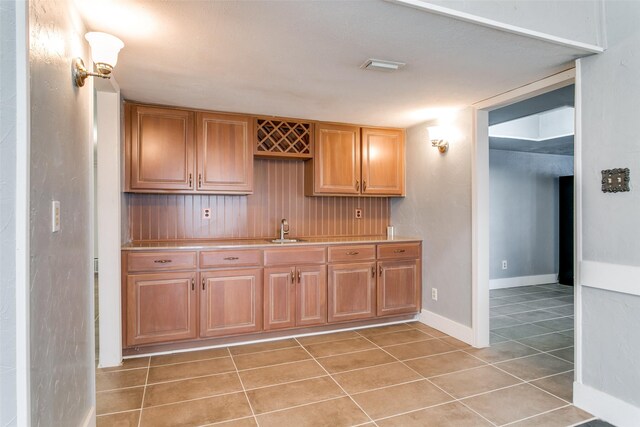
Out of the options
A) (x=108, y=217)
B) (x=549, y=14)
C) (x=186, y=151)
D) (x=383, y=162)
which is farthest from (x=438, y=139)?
(x=108, y=217)

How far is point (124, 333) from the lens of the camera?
2.96 m

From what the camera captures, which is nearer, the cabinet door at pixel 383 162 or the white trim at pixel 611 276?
the white trim at pixel 611 276

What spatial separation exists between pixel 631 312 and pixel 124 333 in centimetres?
346

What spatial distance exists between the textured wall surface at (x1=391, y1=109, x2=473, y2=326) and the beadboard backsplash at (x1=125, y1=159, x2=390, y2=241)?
59 centimetres

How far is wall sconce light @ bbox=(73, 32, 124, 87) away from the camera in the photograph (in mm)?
1750

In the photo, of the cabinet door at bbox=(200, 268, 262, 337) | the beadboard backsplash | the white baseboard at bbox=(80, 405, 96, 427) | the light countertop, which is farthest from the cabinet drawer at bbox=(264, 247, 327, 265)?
the white baseboard at bbox=(80, 405, 96, 427)

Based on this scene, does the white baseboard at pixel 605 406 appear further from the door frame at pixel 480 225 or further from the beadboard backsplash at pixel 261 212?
the beadboard backsplash at pixel 261 212

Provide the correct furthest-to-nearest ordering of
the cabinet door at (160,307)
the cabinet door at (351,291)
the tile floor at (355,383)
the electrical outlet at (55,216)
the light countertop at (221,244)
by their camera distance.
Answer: the cabinet door at (351,291), the light countertop at (221,244), the cabinet door at (160,307), the tile floor at (355,383), the electrical outlet at (55,216)

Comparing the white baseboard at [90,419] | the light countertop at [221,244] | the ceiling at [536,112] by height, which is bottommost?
the white baseboard at [90,419]

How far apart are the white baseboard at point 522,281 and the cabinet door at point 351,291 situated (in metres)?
2.73

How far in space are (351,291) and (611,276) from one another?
2.12m

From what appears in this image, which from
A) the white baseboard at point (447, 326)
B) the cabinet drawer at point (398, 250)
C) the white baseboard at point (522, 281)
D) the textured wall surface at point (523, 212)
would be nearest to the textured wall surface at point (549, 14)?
the cabinet drawer at point (398, 250)

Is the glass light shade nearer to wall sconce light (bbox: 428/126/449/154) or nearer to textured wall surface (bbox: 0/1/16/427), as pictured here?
textured wall surface (bbox: 0/1/16/427)

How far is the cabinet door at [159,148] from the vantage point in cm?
322
